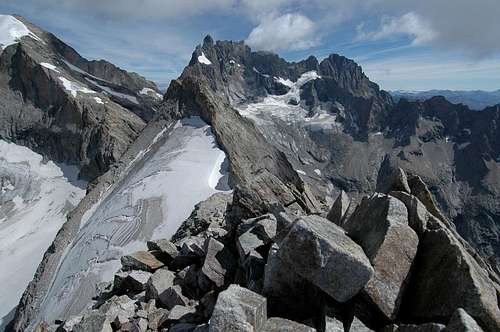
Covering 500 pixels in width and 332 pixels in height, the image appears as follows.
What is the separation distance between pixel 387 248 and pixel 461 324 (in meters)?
2.42

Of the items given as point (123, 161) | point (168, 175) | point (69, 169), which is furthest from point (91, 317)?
point (69, 169)

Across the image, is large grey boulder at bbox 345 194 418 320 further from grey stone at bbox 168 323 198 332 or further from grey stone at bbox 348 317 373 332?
grey stone at bbox 168 323 198 332

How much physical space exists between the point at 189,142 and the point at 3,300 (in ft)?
97.8

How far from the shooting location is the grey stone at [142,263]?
621 inches

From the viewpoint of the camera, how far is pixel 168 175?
33188 millimetres

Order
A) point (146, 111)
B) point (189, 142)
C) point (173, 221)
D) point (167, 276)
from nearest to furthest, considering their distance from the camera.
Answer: point (167, 276) → point (173, 221) → point (189, 142) → point (146, 111)

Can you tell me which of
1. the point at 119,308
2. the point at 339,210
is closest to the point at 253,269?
the point at 119,308

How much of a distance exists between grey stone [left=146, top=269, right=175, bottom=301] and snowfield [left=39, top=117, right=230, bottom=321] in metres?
7.22

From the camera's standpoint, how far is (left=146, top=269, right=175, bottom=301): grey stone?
1282 centimetres

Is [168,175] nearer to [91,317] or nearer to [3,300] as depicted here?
[91,317]

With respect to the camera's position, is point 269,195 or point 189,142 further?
point 189,142

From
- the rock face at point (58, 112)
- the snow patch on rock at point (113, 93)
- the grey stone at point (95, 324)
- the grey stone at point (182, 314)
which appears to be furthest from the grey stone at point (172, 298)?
the snow patch on rock at point (113, 93)

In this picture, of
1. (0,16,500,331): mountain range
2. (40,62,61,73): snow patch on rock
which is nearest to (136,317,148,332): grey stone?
(0,16,500,331): mountain range

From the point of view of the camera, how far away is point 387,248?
9.39 meters
